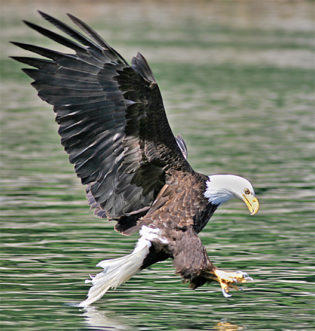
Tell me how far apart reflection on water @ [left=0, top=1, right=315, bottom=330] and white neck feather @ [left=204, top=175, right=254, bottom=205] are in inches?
25.9

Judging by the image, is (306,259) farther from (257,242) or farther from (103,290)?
(103,290)

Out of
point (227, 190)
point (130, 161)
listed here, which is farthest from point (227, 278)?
point (130, 161)

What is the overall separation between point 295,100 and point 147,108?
486 inches

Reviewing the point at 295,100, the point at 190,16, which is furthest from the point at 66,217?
the point at 190,16

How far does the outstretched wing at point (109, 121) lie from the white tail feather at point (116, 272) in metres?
0.56

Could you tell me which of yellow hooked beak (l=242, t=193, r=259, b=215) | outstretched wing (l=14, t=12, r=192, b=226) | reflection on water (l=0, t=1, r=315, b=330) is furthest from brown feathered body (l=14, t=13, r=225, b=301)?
reflection on water (l=0, t=1, r=315, b=330)

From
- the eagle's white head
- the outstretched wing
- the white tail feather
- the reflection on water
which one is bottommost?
Result: the reflection on water

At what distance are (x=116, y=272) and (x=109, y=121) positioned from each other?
972mm

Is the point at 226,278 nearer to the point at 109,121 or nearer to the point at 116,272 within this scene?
the point at 116,272

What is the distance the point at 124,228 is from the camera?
308 inches

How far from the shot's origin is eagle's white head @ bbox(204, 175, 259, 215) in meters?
7.44

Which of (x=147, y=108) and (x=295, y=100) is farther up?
(x=147, y=108)

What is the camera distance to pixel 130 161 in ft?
24.9

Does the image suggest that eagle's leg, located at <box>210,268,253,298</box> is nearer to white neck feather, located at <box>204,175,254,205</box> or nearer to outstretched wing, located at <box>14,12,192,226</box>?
white neck feather, located at <box>204,175,254,205</box>
